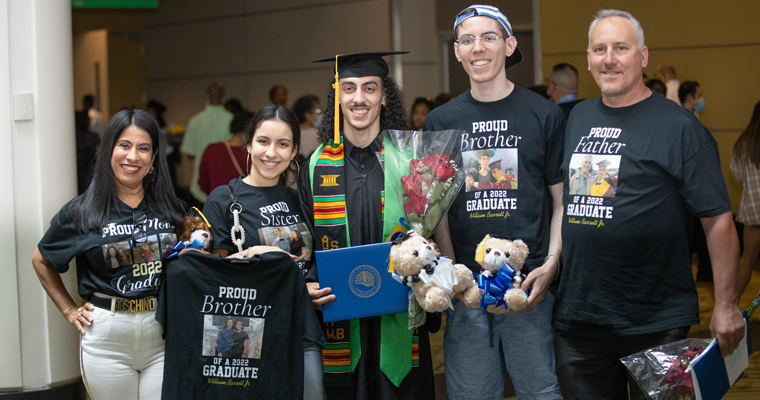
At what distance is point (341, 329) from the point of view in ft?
8.71

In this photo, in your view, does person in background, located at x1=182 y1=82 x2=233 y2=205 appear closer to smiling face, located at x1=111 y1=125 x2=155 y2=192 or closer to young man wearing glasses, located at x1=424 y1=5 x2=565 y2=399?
smiling face, located at x1=111 y1=125 x2=155 y2=192

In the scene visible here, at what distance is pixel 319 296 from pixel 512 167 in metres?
0.94

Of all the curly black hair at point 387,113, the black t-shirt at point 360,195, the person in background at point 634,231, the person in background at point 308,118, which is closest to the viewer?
the person in background at point 634,231

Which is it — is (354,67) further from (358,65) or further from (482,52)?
(482,52)

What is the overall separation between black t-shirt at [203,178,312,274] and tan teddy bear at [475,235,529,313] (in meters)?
0.82

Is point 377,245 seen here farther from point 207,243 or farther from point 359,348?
point 207,243

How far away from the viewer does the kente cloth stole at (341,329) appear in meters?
2.59

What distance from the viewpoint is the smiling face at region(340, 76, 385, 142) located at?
2.68 metres

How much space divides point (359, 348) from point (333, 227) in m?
0.51

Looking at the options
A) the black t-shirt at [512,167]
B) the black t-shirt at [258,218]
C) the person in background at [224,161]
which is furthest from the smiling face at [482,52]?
the person in background at [224,161]

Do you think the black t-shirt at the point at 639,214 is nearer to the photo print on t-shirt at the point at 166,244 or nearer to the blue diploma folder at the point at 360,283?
the blue diploma folder at the point at 360,283

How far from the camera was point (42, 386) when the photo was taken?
3592 millimetres

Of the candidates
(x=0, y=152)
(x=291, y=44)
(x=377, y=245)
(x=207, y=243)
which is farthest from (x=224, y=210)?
(x=291, y=44)

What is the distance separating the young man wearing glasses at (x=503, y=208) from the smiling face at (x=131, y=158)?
4.23 ft
